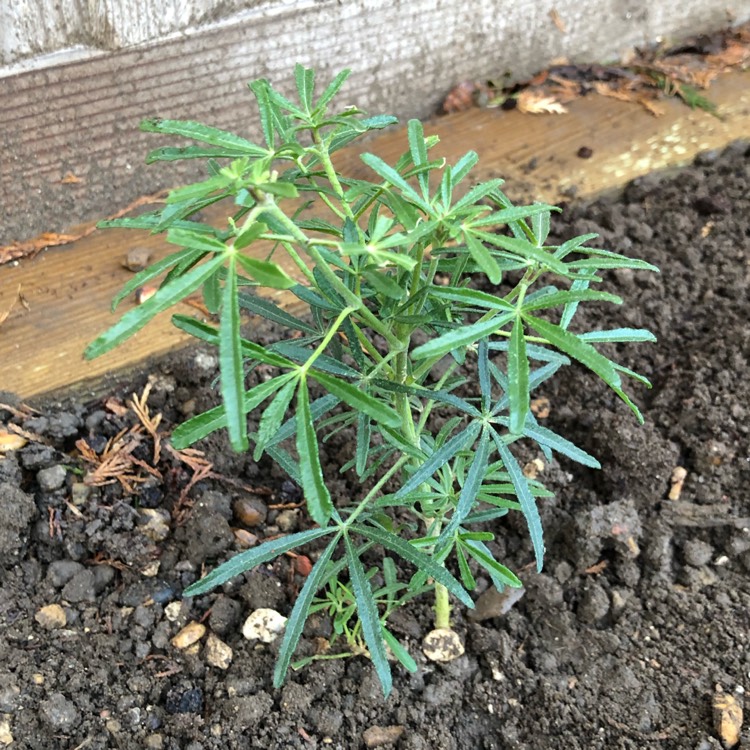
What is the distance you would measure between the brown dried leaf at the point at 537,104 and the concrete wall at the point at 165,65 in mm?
137

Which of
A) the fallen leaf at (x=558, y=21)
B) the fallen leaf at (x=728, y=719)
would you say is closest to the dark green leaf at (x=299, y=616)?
the fallen leaf at (x=728, y=719)

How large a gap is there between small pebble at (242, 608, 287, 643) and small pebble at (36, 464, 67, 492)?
0.46 metres

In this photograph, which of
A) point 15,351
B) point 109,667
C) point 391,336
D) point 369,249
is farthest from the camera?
point 15,351

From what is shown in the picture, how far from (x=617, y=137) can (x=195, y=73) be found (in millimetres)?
1235

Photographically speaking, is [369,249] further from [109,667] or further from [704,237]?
[704,237]

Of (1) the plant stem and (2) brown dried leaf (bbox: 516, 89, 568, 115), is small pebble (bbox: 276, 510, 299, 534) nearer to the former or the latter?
(1) the plant stem

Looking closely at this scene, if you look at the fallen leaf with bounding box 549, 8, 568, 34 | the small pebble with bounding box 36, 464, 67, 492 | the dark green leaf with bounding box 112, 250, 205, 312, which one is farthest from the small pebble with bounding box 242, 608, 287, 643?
the fallen leaf with bounding box 549, 8, 568, 34

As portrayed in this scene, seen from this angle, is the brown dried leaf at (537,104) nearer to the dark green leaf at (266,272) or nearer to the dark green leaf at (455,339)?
the dark green leaf at (455,339)

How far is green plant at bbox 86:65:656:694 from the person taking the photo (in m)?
0.86

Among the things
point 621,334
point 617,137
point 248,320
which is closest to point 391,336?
point 621,334

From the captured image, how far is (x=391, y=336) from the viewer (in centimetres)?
107

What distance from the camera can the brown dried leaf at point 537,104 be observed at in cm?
245

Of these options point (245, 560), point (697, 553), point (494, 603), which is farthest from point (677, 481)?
point (245, 560)

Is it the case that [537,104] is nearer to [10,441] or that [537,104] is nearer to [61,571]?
[10,441]
